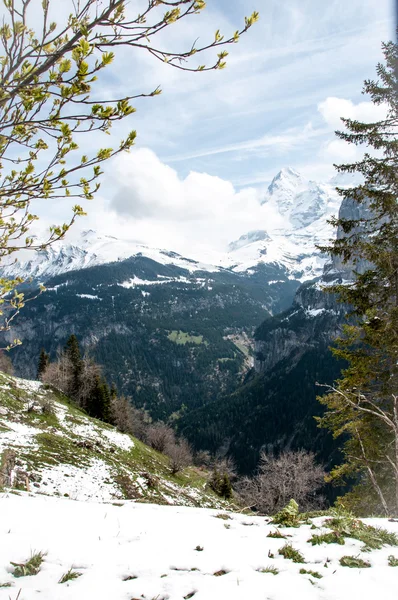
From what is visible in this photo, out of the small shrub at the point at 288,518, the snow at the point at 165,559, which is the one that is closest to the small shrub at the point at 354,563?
the snow at the point at 165,559

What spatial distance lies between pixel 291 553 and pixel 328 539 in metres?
1.04

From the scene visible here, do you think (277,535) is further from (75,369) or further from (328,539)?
(75,369)

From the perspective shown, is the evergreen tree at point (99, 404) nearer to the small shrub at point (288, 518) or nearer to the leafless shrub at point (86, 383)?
the leafless shrub at point (86, 383)

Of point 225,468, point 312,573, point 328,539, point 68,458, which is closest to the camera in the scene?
point 312,573

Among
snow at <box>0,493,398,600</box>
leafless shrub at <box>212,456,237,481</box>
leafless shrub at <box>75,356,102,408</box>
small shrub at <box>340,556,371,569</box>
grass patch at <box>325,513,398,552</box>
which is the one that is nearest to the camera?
snow at <box>0,493,398,600</box>

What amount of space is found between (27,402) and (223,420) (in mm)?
172233

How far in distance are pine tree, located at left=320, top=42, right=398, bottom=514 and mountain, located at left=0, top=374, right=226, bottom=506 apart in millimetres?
8428

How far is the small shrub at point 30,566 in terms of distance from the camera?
4.27m

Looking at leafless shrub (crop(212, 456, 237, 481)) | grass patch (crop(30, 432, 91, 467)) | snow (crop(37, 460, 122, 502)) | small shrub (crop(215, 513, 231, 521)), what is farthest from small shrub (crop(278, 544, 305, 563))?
leafless shrub (crop(212, 456, 237, 481))

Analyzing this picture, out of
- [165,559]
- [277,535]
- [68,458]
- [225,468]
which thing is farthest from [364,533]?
[225,468]

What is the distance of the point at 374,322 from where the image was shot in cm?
1317

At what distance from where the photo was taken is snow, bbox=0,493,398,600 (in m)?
4.11

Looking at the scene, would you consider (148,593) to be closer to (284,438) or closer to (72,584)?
(72,584)

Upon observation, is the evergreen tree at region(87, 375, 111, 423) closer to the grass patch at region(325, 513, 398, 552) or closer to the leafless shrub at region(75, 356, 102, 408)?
the leafless shrub at region(75, 356, 102, 408)
